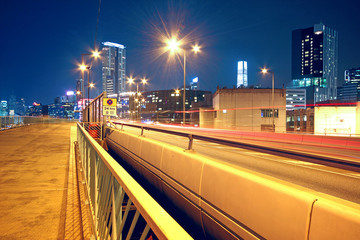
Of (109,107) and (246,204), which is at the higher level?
(109,107)

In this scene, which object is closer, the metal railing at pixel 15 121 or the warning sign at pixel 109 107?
the warning sign at pixel 109 107

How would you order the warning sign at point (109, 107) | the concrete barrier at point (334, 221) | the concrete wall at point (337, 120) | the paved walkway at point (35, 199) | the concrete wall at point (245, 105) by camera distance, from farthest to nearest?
1. the concrete wall at point (245, 105)
2. the concrete wall at point (337, 120)
3. the warning sign at point (109, 107)
4. the paved walkway at point (35, 199)
5. the concrete barrier at point (334, 221)

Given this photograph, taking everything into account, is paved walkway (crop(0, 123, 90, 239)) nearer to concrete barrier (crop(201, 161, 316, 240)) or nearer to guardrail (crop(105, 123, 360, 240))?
guardrail (crop(105, 123, 360, 240))

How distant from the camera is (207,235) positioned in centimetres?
444

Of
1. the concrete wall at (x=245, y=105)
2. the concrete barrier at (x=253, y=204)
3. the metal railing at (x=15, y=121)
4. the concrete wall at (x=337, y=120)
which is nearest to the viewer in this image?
the concrete barrier at (x=253, y=204)

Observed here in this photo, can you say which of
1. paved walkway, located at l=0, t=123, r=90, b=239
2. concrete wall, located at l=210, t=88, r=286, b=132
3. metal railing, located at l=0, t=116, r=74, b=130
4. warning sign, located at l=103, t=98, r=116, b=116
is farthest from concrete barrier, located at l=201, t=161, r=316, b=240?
concrete wall, located at l=210, t=88, r=286, b=132

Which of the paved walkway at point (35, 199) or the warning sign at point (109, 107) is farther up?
the warning sign at point (109, 107)

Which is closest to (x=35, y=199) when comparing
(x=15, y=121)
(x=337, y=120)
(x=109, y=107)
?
(x=109, y=107)

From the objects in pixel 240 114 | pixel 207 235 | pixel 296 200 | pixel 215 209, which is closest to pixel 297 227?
pixel 296 200

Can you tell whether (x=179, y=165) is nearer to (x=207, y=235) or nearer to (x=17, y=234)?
(x=207, y=235)

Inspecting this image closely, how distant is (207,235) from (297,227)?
220 cm

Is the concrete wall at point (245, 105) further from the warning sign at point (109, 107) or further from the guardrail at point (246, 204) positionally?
the guardrail at point (246, 204)

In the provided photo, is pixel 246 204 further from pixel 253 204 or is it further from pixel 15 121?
pixel 15 121

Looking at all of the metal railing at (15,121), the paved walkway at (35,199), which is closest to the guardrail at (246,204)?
the paved walkway at (35,199)
